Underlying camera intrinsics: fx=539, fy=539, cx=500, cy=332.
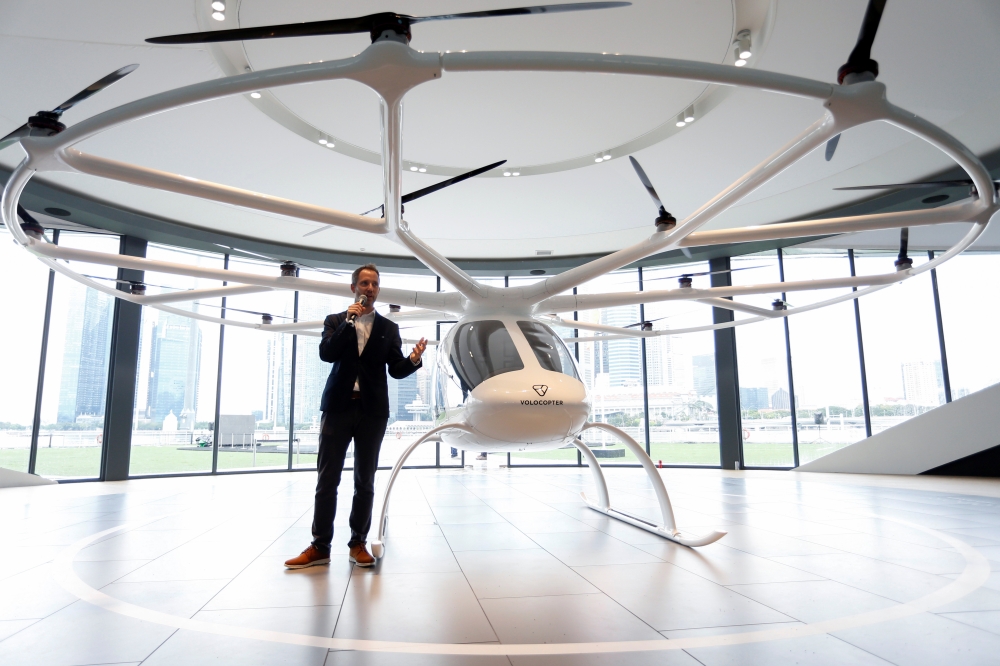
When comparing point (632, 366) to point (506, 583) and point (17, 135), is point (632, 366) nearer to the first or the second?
point (506, 583)

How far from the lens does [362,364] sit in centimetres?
430

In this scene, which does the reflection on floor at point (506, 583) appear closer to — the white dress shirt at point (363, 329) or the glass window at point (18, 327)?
the white dress shirt at point (363, 329)

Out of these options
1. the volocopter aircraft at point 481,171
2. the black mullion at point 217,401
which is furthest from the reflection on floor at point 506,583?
the black mullion at point 217,401

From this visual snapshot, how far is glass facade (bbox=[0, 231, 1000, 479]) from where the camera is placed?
12.1 m

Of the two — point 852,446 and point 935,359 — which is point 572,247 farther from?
point 935,359

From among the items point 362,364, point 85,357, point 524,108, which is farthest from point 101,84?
point 85,357

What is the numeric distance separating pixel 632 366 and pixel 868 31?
13279 millimetres

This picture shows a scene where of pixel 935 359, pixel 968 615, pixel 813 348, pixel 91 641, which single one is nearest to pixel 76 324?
pixel 91 641

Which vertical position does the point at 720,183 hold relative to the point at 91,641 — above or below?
above

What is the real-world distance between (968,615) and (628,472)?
1043 cm

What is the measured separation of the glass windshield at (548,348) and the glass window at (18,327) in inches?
452

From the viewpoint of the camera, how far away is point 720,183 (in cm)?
995

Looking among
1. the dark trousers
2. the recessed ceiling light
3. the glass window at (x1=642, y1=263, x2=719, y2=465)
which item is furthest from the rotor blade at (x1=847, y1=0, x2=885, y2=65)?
the glass window at (x1=642, y1=263, x2=719, y2=465)

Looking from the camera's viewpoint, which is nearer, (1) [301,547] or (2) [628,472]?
(1) [301,547]
